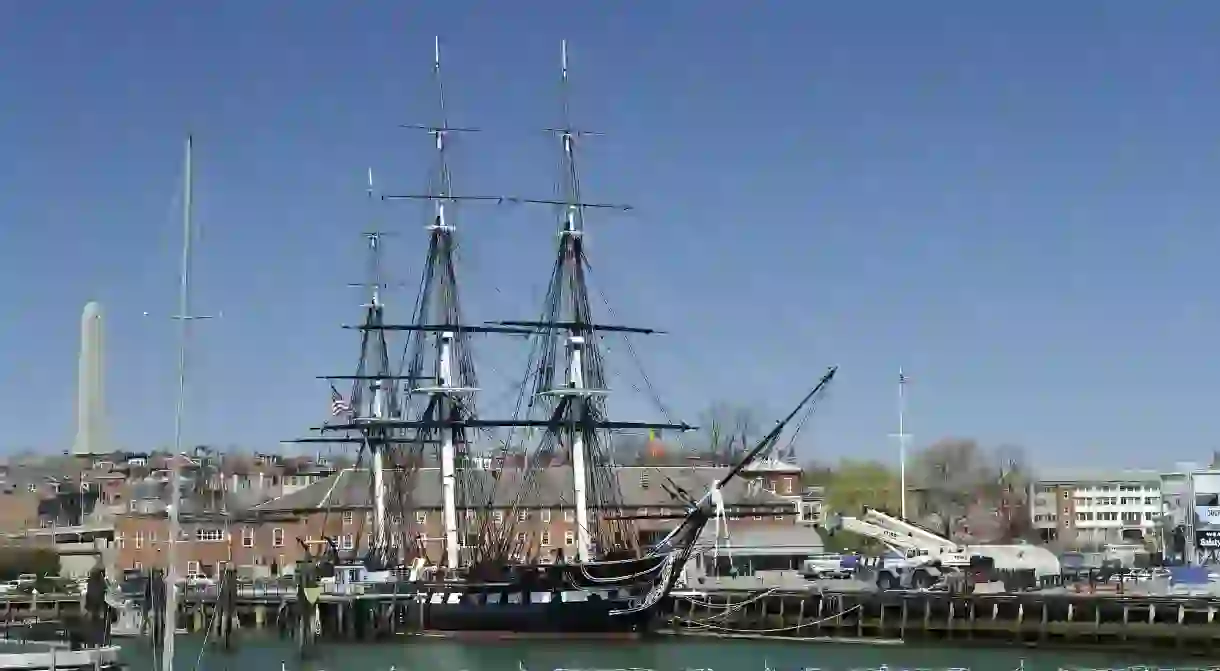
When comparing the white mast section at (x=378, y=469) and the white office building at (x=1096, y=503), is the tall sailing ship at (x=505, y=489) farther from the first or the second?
the white office building at (x=1096, y=503)

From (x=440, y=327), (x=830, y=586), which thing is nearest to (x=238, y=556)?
(x=440, y=327)

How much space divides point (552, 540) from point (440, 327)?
22.4 meters

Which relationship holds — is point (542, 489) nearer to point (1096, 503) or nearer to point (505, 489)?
point (505, 489)

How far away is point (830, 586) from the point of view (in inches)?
2955

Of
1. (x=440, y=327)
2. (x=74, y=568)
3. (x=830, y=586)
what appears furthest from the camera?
(x=74, y=568)

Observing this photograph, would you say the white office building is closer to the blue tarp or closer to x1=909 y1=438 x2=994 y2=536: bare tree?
x1=909 y1=438 x2=994 y2=536: bare tree

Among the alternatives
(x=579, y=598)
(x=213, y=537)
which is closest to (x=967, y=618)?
(x=579, y=598)

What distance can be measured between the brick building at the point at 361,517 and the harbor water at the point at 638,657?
29.9 meters

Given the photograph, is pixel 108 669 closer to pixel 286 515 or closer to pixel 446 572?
pixel 446 572

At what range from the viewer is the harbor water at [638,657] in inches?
2147

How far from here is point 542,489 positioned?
100438 millimetres

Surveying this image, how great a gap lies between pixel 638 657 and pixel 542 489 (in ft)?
140

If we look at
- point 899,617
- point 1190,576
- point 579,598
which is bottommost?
point 899,617

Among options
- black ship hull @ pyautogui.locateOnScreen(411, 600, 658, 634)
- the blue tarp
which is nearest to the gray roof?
black ship hull @ pyautogui.locateOnScreen(411, 600, 658, 634)
